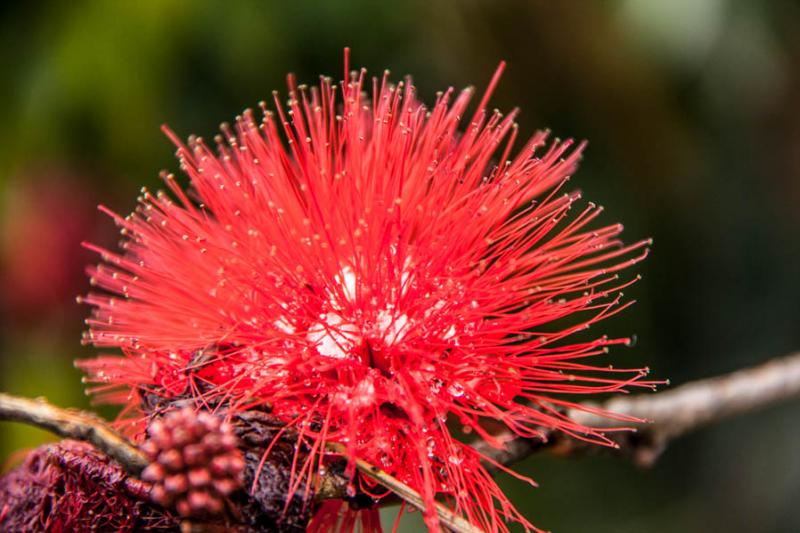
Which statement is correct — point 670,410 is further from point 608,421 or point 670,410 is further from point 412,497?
point 412,497

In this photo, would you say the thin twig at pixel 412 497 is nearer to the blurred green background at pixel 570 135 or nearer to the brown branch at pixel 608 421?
the brown branch at pixel 608 421

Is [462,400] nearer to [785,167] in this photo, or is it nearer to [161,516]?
[161,516]

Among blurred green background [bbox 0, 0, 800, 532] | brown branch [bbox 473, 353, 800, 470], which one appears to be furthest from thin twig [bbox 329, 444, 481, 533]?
blurred green background [bbox 0, 0, 800, 532]

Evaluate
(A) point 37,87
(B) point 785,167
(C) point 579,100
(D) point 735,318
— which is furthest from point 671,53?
(A) point 37,87

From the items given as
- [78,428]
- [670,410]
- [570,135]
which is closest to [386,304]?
[78,428]

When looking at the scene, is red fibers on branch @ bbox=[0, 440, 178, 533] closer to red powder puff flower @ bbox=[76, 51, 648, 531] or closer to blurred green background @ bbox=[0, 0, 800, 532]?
red powder puff flower @ bbox=[76, 51, 648, 531]

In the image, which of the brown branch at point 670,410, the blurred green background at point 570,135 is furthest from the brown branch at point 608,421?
the blurred green background at point 570,135
